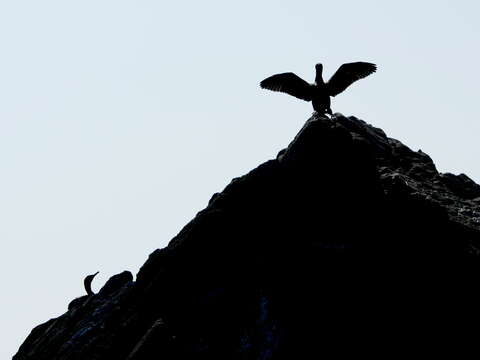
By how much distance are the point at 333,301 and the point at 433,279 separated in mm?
3032

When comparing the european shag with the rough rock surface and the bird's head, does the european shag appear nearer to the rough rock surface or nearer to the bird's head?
the rough rock surface

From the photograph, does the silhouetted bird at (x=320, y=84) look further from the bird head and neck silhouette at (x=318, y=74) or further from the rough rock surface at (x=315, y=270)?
the rough rock surface at (x=315, y=270)

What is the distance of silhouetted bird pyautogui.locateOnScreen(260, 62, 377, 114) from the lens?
1078 inches

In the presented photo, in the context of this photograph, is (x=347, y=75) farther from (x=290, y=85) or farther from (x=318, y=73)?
(x=290, y=85)

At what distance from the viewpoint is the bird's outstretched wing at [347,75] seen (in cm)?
2758

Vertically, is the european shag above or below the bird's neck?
below

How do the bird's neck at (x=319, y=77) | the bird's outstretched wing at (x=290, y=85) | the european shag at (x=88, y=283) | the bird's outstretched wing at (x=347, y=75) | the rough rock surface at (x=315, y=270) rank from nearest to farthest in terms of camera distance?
the rough rock surface at (x=315, y=270)
the bird's outstretched wing at (x=290, y=85)
the bird's neck at (x=319, y=77)
the bird's outstretched wing at (x=347, y=75)
the european shag at (x=88, y=283)

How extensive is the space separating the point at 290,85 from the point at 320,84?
1.06m

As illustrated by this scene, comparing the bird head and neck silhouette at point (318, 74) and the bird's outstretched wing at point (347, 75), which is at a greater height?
the bird head and neck silhouette at point (318, 74)

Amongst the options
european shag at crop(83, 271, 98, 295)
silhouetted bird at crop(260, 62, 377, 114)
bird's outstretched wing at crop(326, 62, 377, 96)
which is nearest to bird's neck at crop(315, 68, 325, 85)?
silhouetted bird at crop(260, 62, 377, 114)

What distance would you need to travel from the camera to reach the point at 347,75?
2773 centimetres

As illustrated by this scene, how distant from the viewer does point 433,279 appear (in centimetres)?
2286

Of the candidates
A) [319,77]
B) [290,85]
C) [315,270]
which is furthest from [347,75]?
[315,270]

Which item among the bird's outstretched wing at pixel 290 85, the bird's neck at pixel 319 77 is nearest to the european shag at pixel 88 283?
the bird's outstretched wing at pixel 290 85
